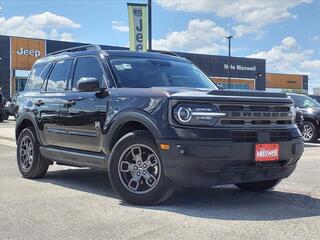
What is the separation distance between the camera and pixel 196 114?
5.70 m

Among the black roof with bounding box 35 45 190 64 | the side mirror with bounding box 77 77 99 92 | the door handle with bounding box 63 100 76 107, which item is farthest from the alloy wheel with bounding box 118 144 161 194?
the black roof with bounding box 35 45 190 64

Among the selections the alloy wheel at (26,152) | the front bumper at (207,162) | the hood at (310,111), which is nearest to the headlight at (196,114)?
the front bumper at (207,162)

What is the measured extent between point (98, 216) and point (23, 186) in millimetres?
2398

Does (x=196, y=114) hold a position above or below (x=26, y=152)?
above

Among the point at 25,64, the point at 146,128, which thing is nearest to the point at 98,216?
the point at 146,128

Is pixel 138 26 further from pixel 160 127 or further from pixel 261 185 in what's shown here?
pixel 160 127

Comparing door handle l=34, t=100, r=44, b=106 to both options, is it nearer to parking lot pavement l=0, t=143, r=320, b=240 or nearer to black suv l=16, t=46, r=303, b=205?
black suv l=16, t=46, r=303, b=205

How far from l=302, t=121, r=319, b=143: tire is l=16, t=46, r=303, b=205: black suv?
921 centimetres

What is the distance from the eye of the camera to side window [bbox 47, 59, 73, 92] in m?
7.88

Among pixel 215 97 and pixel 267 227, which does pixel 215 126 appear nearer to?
pixel 215 97

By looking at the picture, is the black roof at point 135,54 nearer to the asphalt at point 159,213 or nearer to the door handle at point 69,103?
the door handle at point 69,103

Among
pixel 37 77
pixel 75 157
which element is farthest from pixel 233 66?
pixel 75 157

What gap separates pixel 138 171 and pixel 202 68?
48320 mm

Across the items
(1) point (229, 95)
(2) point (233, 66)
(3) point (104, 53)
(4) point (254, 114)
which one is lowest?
(4) point (254, 114)
